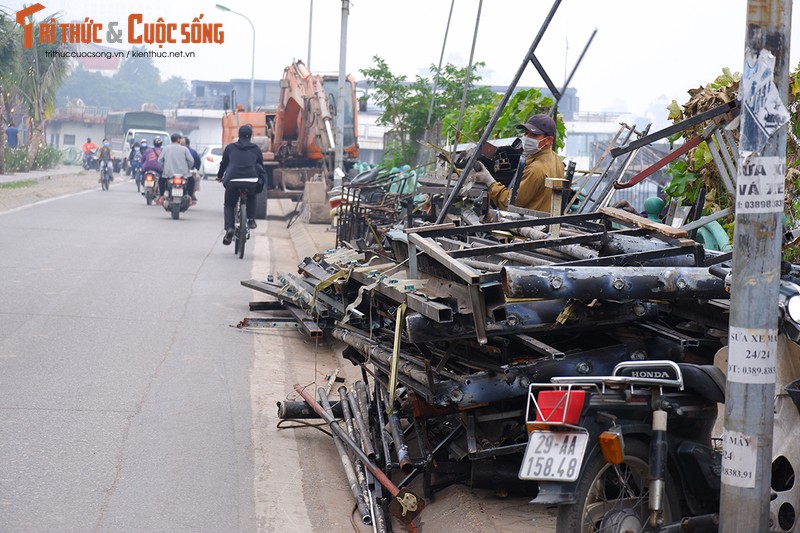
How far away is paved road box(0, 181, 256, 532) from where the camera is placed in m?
5.36

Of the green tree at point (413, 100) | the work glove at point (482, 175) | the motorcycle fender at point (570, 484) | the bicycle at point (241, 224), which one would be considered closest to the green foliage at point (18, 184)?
the green tree at point (413, 100)

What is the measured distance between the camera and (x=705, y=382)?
170 inches

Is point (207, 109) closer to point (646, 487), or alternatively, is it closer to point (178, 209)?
point (178, 209)

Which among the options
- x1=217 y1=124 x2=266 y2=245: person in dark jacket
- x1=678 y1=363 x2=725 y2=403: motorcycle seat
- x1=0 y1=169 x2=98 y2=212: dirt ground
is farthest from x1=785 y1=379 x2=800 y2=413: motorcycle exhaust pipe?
x1=0 y1=169 x2=98 y2=212: dirt ground

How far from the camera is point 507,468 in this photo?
5.28m

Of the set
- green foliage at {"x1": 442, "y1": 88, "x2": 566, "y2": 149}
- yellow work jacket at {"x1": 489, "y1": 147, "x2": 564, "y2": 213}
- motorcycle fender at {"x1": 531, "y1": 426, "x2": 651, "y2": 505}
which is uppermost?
green foliage at {"x1": 442, "y1": 88, "x2": 566, "y2": 149}

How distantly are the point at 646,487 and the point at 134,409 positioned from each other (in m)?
3.99

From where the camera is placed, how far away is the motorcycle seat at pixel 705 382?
4309 mm

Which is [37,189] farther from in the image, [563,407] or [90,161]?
[563,407]

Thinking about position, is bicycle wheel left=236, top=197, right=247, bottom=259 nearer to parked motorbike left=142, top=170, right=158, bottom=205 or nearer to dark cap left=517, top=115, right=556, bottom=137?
dark cap left=517, top=115, right=556, bottom=137

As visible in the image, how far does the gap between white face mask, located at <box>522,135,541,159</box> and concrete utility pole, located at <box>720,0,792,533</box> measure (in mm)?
4285

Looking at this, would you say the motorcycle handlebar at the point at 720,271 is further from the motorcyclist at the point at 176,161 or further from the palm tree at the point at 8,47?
the palm tree at the point at 8,47

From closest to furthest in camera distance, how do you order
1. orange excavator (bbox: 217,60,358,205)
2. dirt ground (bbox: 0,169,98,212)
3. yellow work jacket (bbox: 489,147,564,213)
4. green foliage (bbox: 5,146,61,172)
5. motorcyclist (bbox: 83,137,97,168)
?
yellow work jacket (bbox: 489,147,564,213), orange excavator (bbox: 217,60,358,205), dirt ground (bbox: 0,169,98,212), green foliage (bbox: 5,146,61,172), motorcyclist (bbox: 83,137,97,168)

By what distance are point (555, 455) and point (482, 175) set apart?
4693 millimetres
